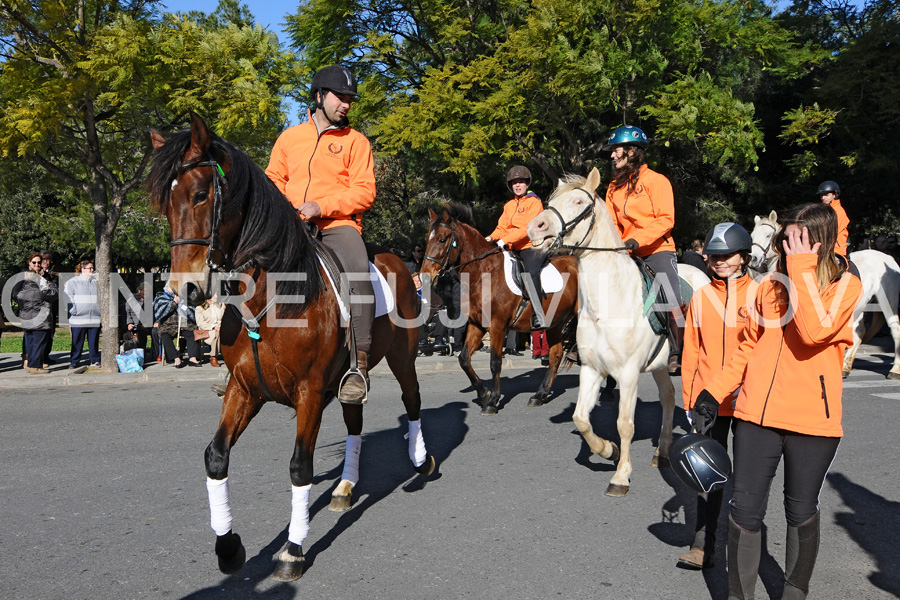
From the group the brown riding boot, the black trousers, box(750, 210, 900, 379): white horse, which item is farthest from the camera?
box(750, 210, 900, 379): white horse

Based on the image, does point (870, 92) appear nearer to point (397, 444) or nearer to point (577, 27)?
point (577, 27)

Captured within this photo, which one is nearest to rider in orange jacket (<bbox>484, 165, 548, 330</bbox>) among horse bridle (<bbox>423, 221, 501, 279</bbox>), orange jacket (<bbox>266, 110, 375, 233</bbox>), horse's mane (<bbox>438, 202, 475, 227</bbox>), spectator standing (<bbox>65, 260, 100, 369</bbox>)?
horse bridle (<bbox>423, 221, 501, 279</bbox>)

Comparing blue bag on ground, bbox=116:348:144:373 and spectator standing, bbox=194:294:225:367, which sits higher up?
spectator standing, bbox=194:294:225:367

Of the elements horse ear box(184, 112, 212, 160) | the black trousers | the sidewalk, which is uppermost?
horse ear box(184, 112, 212, 160)

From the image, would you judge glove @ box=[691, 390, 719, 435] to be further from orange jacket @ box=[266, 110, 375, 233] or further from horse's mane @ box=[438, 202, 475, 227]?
horse's mane @ box=[438, 202, 475, 227]

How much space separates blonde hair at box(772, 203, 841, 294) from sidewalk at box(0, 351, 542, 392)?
9.06m

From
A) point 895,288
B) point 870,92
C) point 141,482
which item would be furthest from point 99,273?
point 870,92

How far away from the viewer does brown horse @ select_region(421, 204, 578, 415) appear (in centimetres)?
950

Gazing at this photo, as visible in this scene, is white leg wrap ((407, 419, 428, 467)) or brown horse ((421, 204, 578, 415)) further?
brown horse ((421, 204, 578, 415))

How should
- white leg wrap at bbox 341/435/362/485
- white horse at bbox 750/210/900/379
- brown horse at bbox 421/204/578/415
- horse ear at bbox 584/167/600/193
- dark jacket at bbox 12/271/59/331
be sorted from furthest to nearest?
dark jacket at bbox 12/271/59/331 → white horse at bbox 750/210/900/379 → brown horse at bbox 421/204/578/415 → horse ear at bbox 584/167/600/193 → white leg wrap at bbox 341/435/362/485

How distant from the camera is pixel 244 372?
13.8 feet

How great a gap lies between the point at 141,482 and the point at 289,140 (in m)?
3.10

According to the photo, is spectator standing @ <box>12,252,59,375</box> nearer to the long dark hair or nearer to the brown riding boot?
the brown riding boot

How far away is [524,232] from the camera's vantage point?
30.6 ft
